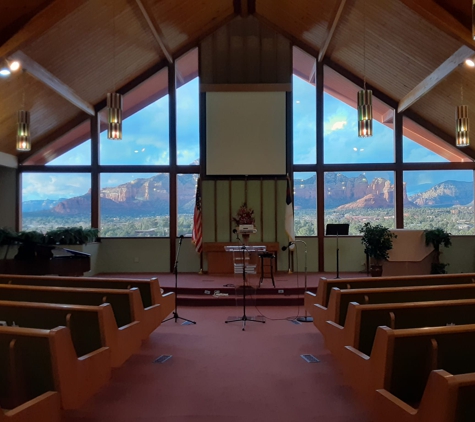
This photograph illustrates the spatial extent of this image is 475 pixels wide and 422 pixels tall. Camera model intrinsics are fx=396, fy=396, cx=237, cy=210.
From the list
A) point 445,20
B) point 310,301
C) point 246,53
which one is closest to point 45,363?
point 310,301

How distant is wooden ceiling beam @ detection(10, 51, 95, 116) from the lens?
5976 mm

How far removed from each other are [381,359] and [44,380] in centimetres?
173

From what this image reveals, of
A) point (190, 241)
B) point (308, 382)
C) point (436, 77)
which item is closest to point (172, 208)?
point (190, 241)

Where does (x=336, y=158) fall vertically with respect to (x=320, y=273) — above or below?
above

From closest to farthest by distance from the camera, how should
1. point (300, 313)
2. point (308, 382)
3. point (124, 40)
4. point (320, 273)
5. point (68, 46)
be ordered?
point (308, 382)
point (300, 313)
point (68, 46)
point (124, 40)
point (320, 273)

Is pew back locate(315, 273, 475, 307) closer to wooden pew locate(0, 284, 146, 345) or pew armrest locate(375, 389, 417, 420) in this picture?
wooden pew locate(0, 284, 146, 345)

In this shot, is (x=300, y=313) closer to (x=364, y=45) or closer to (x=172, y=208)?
(x=172, y=208)

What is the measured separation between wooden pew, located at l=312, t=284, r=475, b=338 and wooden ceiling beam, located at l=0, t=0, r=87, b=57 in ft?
16.1

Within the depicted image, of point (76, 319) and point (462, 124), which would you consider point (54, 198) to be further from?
point (462, 124)

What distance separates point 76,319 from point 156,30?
642cm

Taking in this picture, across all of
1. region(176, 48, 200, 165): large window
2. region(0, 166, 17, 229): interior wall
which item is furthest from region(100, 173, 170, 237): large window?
region(0, 166, 17, 229): interior wall

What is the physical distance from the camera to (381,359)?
2068 millimetres

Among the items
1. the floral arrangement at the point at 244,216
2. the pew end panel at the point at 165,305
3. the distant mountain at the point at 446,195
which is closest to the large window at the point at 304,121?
the floral arrangement at the point at 244,216

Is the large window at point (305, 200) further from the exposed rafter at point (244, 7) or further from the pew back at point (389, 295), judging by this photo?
the pew back at point (389, 295)
